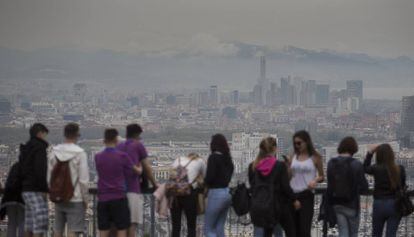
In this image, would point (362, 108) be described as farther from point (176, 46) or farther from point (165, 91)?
point (176, 46)

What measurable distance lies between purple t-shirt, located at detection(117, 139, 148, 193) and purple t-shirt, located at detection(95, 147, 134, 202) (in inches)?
8.9

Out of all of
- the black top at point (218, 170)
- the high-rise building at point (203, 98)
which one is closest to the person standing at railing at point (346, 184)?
the black top at point (218, 170)

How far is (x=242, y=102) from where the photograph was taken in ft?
301

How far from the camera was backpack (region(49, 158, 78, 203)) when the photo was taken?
748 centimetres

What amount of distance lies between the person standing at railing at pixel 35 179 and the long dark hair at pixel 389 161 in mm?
3347

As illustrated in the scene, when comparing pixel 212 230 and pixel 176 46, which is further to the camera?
pixel 176 46

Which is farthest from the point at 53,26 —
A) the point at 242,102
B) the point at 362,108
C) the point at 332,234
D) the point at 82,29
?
the point at 332,234

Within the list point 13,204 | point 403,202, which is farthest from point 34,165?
point 403,202

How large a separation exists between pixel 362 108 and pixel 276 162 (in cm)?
7550

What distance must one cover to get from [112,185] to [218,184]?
1232 millimetres

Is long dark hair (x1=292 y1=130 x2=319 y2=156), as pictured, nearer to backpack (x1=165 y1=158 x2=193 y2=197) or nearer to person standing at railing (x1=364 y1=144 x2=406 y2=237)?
person standing at railing (x1=364 y1=144 x2=406 y2=237)

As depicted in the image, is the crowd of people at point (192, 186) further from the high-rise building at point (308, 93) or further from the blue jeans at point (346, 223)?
the high-rise building at point (308, 93)

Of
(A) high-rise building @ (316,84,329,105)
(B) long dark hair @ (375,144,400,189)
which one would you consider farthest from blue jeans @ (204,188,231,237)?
(A) high-rise building @ (316,84,329,105)

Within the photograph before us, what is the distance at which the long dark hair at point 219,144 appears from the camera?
7891mm
